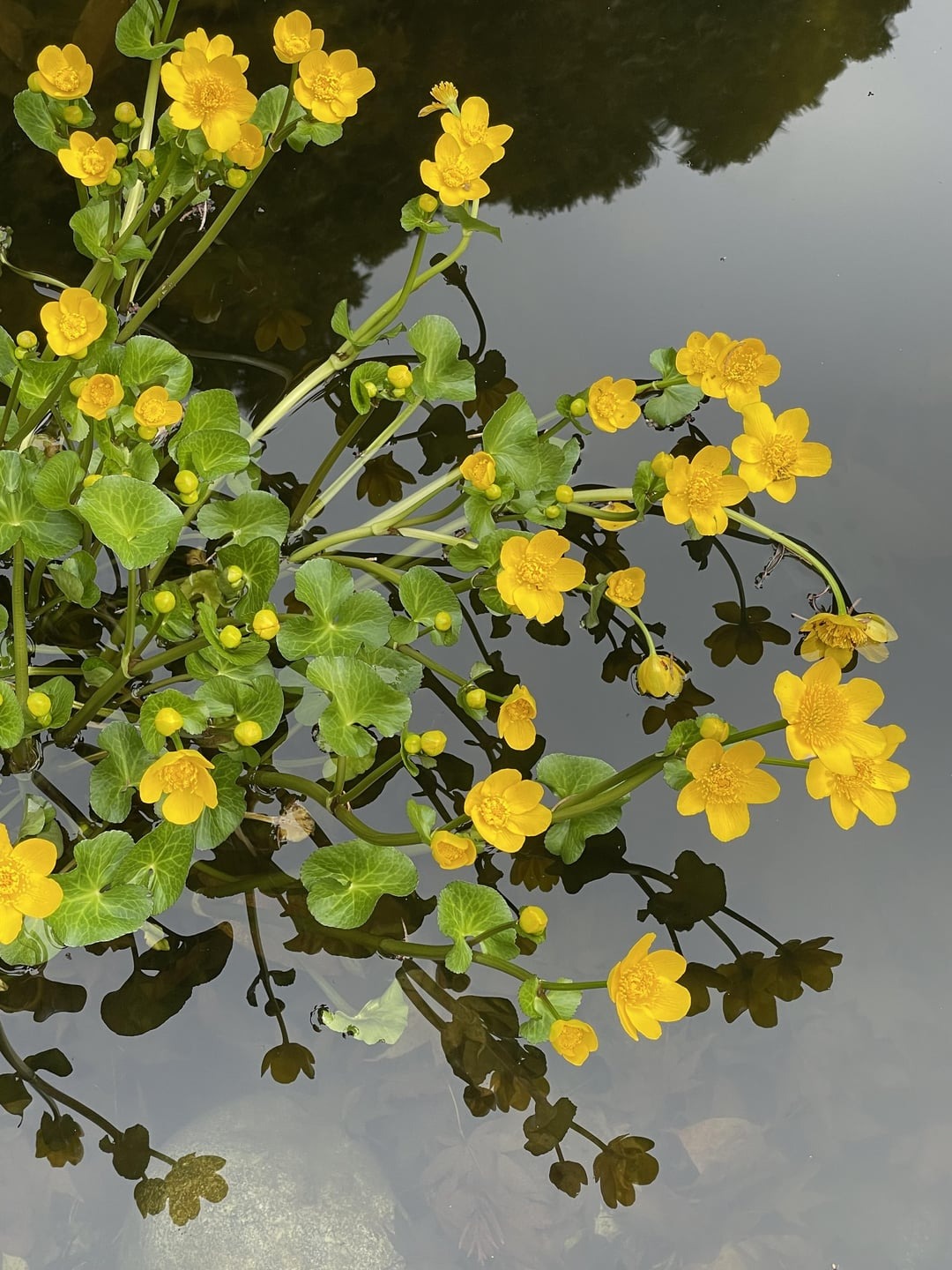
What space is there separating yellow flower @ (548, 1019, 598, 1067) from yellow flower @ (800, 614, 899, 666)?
467mm

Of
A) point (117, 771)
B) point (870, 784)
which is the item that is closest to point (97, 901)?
point (117, 771)

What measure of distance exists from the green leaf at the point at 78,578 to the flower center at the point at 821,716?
1.91 ft

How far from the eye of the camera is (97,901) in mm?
758

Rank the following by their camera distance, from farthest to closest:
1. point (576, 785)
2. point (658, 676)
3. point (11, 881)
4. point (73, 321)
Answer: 1. point (658, 676)
2. point (576, 785)
3. point (73, 321)
4. point (11, 881)

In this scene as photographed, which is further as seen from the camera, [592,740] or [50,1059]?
[592,740]

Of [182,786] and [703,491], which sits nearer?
[182,786]

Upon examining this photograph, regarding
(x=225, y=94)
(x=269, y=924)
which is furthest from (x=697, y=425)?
(x=269, y=924)

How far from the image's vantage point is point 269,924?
883mm

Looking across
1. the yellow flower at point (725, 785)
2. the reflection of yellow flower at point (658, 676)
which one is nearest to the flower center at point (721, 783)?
the yellow flower at point (725, 785)

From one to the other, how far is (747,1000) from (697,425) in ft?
2.01

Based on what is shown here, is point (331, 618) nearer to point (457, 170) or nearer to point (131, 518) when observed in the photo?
point (131, 518)

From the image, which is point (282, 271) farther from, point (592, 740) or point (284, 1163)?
point (284, 1163)

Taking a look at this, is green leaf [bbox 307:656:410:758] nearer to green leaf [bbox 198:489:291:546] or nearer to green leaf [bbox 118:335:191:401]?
green leaf [bbox 198:489:291:546]

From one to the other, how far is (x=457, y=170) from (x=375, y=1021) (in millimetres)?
742
